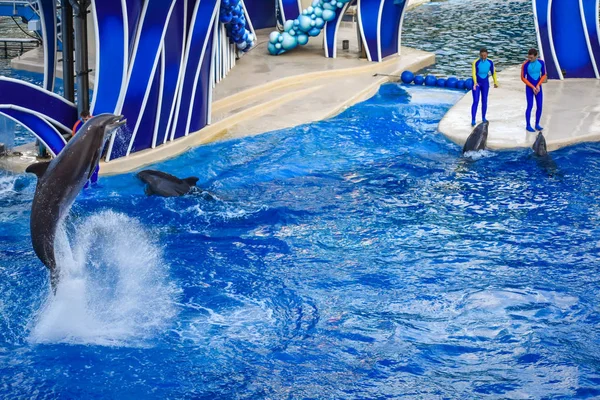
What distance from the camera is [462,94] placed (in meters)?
13.8

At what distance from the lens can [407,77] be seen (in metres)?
14.6

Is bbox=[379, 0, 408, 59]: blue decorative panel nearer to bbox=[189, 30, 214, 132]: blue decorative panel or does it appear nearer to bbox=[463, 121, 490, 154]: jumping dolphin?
bbox=[189, 30, 214, 132]: blue decorative panel

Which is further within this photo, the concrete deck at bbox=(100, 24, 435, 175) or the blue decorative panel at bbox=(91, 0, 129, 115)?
the concrete deck at bbox=(100, 24, 435, 175)

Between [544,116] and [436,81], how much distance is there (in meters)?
3.19

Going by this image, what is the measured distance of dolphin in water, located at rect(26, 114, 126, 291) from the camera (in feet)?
17.6

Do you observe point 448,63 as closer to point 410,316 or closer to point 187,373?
point 410,316

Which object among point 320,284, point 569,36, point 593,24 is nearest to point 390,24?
point 569,36

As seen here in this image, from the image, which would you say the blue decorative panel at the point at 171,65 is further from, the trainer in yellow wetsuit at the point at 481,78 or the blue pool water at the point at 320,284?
the trainer in yellow wetsuit at the point at 481,78

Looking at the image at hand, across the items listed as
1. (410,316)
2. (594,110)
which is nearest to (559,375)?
(410,316)

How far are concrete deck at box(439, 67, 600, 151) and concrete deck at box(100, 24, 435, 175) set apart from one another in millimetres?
2123

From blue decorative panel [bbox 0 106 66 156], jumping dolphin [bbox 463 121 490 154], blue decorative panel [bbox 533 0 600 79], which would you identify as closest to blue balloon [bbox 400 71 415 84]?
blue decorative panel [bbox 533 0 600 79]

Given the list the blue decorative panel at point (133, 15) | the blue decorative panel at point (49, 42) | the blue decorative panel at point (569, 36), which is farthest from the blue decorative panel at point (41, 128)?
the blue decorative panel at point (569, 36)

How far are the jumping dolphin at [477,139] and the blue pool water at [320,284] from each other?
0.87 feet

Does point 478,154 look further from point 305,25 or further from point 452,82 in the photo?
point 305,25
